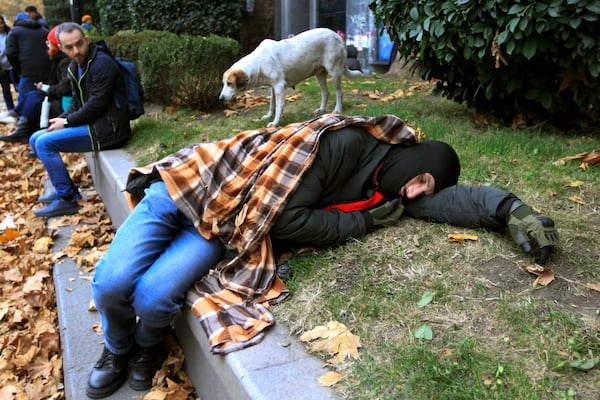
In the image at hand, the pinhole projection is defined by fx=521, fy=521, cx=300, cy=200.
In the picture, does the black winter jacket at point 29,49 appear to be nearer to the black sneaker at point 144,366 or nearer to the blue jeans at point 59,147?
the blue jeans at point 59,147

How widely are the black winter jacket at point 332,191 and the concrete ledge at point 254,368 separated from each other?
539 millimetres

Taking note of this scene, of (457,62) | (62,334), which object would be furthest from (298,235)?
(457,62)

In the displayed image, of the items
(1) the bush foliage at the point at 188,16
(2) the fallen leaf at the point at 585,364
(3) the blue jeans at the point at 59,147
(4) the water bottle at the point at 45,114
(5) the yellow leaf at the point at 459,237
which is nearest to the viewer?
(2) the fallen leaf at the point at 585,364

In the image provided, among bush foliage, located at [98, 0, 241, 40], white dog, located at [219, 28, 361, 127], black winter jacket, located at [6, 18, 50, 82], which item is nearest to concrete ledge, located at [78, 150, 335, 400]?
white dog, located at [219, 28, 361, 127]

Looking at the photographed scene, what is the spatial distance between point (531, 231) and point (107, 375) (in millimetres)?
2318

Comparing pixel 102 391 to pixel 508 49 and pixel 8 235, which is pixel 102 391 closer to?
pixel 8 235

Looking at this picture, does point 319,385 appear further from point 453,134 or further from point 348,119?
point 453,134

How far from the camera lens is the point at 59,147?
554 centimetres

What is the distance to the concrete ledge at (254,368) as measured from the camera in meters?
1.95

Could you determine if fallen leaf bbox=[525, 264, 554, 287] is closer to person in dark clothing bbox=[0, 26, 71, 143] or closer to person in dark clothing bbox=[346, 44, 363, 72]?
person in dark clothing bbox=[0, 26, 71, 143]

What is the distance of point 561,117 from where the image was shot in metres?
4.98

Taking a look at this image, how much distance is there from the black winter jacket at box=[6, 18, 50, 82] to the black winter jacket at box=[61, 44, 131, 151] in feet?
10.9

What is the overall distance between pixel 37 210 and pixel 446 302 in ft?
15.5

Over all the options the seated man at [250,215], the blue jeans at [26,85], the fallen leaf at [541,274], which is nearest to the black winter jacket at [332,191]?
the seated man at [250,215]
